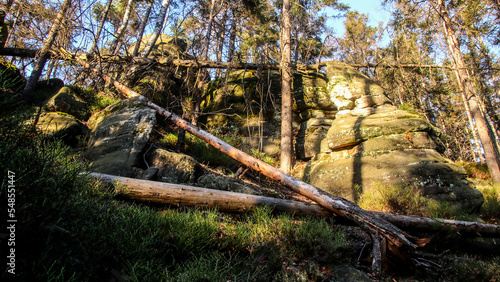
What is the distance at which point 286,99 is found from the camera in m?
9.70

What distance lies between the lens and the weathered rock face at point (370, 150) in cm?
692

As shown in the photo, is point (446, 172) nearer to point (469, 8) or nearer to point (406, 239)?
point (406, 239)

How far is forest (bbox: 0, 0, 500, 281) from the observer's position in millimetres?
2062

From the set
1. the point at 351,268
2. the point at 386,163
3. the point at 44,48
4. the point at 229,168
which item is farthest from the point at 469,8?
the point at 44,48

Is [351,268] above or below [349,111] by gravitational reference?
below

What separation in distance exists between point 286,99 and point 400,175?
16.4 feet

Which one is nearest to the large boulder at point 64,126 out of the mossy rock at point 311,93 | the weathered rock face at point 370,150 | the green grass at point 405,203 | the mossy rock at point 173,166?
the mossy rock at point 173,166

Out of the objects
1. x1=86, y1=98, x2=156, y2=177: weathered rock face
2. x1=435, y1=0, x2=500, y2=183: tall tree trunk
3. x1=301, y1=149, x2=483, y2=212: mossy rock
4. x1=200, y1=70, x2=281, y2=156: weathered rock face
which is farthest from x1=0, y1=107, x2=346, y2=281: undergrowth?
x1=435, y1=0, x2=500, y2=183: tall tree trunk

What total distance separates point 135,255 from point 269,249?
1646 millimetres

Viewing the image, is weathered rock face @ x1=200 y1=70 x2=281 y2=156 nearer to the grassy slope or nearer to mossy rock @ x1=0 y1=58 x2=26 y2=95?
mossy rock @ x1=0 y1=58 x2=26 y2=95

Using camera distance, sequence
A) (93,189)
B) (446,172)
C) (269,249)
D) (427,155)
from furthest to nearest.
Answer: (427,155) → (446,172) → (93,189) → (269,249)

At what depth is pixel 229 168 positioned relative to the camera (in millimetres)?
8641

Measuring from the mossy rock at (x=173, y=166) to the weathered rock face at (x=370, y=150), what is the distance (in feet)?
14.5

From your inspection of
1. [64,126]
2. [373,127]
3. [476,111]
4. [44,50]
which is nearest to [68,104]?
[64,126]
